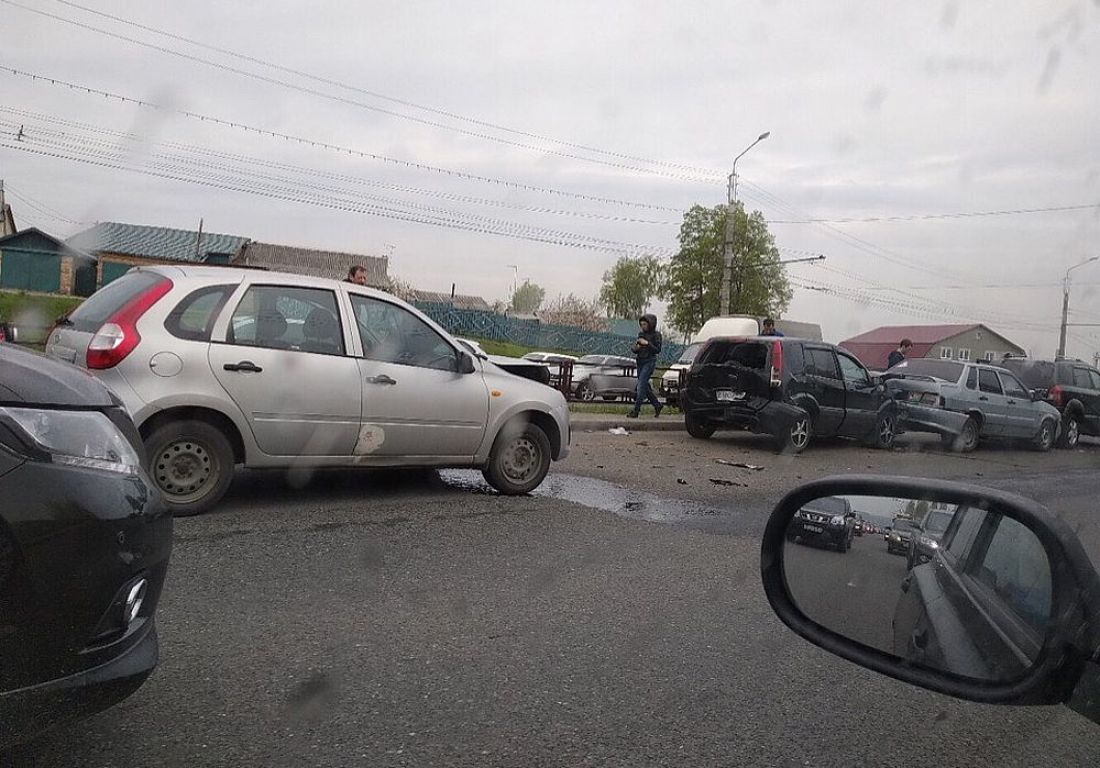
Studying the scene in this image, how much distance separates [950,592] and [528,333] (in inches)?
1867

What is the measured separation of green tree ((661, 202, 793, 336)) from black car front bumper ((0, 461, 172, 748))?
49.6m

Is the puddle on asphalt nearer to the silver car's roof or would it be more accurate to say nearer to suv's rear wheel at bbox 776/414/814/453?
the silver car's roof

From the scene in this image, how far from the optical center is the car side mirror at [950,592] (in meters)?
1.45

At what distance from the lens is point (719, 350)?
12.8m

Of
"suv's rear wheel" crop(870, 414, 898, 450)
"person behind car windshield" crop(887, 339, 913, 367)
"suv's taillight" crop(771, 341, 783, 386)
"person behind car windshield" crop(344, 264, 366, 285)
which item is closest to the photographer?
"person behind car windshield" crop(344, 264, 366, 285)

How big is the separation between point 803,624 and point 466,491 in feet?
18.5

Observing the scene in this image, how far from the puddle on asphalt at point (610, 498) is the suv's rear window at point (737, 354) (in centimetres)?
413

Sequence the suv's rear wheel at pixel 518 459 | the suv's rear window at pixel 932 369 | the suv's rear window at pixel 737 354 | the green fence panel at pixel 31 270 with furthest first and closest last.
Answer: the green fence panel at pixel 31 270 → the suv's rear window at pixel 932 369 → the suv's rear window at pixel 737 354 → the suv's rear wheel at pixel 518 459

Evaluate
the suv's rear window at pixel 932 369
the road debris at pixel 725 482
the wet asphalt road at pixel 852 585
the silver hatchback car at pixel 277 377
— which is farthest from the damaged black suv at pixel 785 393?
the wet asphalt road at pixel 852 585

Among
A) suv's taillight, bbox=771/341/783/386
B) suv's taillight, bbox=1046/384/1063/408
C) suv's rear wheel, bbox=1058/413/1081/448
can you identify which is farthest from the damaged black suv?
suv's taillight, bbox=1046/384/1063/408

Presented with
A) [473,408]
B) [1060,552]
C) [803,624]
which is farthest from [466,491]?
[1060,552]

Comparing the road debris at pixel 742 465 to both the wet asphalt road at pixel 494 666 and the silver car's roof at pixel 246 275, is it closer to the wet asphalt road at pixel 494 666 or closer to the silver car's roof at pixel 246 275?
the wet asphalt road at pixel 494 666

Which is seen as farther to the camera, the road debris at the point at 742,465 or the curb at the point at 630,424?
the curb at the point at 630,424

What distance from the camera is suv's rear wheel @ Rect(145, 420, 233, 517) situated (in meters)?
5.68
